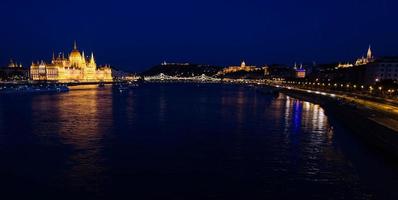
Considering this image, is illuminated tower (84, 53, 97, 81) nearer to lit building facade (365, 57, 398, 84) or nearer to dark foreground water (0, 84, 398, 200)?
lit building facade (365, 57, 398, 84)

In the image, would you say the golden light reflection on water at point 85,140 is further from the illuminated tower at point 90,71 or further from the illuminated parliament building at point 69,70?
the illuminated tower at point 90,71

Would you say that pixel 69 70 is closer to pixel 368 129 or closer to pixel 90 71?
pixel 90 71

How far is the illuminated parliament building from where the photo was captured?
296ft

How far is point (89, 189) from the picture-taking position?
29.0ft

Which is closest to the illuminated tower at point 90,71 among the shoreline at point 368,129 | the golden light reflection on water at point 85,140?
the golden light reflection on water at point 85,140

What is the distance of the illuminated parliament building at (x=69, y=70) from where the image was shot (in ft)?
296

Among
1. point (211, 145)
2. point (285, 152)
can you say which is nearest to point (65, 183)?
point (211, 145)

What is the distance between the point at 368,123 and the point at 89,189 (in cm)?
1085

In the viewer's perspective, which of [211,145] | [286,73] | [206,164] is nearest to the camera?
[206,164]

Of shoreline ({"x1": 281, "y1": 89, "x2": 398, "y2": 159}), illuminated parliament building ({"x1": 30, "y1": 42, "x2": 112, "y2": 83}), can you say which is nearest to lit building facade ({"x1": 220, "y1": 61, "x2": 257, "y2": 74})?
illuminated parliament building ({"x1": 30, "y1": 42, "x2": 112, "y2": 83})

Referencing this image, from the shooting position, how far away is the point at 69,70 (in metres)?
95.2

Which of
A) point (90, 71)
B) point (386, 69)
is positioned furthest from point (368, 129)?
point (90, 71)

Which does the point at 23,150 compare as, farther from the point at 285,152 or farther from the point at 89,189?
the point at 285,152

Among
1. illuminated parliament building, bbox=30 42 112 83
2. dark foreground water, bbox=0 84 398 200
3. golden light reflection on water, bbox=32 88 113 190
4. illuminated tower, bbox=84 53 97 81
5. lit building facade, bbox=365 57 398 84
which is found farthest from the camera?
illuminated tower, bbox=84 53 97 81
